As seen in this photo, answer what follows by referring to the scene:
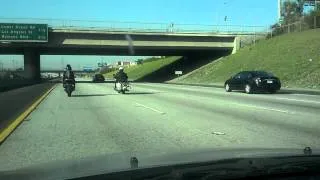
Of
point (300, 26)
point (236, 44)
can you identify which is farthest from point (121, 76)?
point (236, 44)

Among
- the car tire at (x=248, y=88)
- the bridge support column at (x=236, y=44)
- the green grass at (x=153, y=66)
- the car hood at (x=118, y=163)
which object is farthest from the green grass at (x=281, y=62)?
the car hood at (x=118, y=163)

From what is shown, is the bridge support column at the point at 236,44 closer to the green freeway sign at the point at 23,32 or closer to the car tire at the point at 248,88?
the green freeway sign at the point at 23,32

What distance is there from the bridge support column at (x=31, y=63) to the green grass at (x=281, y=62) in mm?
19330

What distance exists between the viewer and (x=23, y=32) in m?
72.6

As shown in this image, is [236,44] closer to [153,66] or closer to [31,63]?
[31,63]

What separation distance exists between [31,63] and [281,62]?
37.3 m

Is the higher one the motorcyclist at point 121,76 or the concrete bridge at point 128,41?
the concrete bridge at point 128,41

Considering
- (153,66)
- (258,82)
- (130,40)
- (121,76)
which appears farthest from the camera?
(153,66)

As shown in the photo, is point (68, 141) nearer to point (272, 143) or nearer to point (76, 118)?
point (272, 143)

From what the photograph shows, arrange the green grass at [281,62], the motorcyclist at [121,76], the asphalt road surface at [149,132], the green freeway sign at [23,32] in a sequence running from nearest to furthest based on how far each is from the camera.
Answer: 1. the asphalt road surface at [149,132]
2. the motorcyclist at [121,76]
3. the green grass at [281,62]
4. the green freeway sign at [23,32]

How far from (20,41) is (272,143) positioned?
63942 millimetres

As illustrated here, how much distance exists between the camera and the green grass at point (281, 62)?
4588 cm

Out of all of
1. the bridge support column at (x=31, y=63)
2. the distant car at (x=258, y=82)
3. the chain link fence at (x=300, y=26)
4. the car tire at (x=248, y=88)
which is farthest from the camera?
the bridge support column at (x=31, y=63)

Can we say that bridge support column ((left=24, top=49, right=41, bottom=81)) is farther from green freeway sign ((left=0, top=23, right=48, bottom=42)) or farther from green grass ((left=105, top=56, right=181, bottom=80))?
green grass ((left=105, top=56, right=181, bottom=80))
